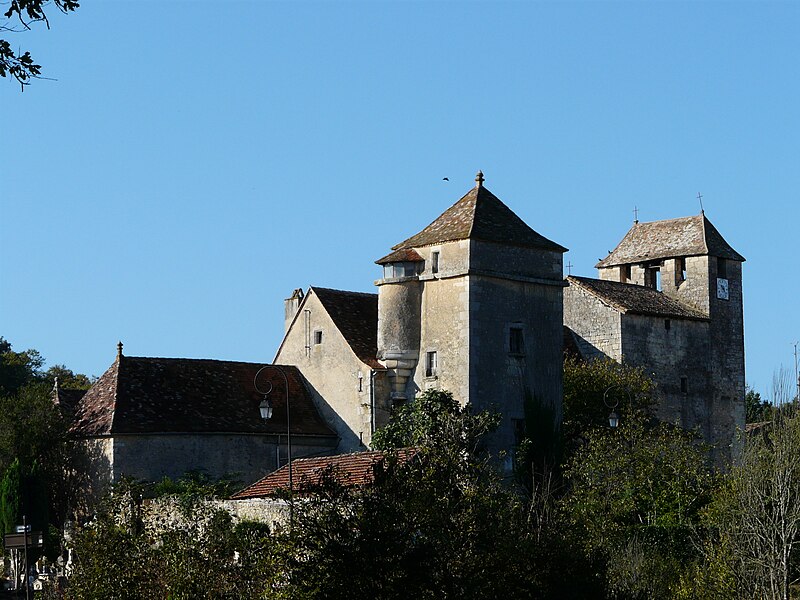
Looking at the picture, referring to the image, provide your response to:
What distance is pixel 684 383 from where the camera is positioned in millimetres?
52719

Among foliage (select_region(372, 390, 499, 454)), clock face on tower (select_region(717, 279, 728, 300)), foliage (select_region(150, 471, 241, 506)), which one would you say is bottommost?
foliage (select_region(150, 471, 241, 506))

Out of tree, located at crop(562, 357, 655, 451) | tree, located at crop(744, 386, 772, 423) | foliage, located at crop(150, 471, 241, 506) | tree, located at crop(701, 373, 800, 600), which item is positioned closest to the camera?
tree, located at crop(701, 373, 800, 600)

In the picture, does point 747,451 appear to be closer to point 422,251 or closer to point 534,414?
point 534,414

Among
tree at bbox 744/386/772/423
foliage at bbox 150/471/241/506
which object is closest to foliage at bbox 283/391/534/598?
foliage at bbox 150/471/241/506

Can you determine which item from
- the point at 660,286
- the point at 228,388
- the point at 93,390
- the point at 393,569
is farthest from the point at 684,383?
the point at 393,569

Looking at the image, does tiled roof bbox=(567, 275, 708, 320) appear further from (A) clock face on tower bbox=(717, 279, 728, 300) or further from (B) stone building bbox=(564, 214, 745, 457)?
(A) clock face on tower bbox=(717, 279, 728, 300)

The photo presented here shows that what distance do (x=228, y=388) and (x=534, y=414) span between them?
9049 millimetres

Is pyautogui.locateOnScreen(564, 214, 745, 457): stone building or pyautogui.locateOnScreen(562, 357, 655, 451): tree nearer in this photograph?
pyautogui.locateOnScreen(562, 357, 655, 451): tree

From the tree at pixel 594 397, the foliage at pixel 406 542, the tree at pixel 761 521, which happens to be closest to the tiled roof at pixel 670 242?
the tree at pixel 594 397

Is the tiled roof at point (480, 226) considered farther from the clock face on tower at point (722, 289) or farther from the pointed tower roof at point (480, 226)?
the clock face on tower at point (722, 289)

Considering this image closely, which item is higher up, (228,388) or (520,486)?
(228,388)

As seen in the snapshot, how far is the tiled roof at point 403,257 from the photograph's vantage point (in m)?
41.8

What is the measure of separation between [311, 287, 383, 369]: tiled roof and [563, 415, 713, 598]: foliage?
817cm

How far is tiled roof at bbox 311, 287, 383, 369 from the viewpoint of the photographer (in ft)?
139
